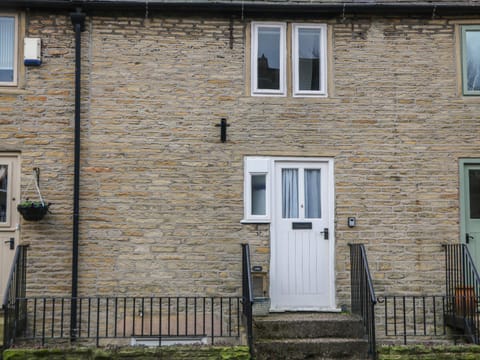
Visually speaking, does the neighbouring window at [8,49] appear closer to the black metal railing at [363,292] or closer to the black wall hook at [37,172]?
the black wall hook at [37,172]

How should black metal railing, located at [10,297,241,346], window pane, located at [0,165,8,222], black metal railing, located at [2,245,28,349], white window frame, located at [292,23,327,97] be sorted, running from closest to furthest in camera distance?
black metal railing, located at [2,245,28,349] < black metal railing, located at [10,297,241,346] < window pane, located at [0,165,8,222] < white window frame, located at [292,23,327,97]

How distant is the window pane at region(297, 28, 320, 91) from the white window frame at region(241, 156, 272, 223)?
132cm

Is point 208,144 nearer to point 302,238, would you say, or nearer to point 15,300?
point 302,238

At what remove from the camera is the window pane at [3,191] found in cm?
887

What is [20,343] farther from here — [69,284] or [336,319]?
[336,319]

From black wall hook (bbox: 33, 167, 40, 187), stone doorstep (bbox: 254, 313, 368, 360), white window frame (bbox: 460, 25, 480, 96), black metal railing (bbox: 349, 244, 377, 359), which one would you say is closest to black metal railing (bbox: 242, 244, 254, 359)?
stone doorstep (bbox: 254, 313, 368, 360)

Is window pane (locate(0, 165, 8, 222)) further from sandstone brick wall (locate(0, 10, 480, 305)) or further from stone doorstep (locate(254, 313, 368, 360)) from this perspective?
stone doorstep (locate(254, 313, 368, 360))

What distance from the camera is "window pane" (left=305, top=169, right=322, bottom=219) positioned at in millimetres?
9203

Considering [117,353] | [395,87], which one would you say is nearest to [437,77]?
[395,87]

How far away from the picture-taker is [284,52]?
370 inches

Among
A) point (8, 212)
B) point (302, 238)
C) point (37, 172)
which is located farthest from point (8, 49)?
point (302, 238)

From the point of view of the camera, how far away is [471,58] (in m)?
9.47

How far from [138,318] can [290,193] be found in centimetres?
284

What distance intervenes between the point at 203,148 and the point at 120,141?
121cm
